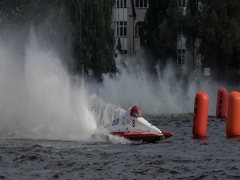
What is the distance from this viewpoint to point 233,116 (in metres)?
30.3

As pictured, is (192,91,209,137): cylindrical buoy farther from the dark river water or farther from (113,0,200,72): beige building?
(113,0,200,72): beige building

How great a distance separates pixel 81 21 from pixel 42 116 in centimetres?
2617

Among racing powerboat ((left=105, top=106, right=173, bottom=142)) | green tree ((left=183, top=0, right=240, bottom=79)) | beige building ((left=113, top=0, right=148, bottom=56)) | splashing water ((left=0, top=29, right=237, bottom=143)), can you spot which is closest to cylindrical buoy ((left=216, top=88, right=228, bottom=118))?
splashing water ((left=0, top=29, right=237, bottom=143))

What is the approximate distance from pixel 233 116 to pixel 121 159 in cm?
734

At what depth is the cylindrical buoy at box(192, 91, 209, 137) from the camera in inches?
1201

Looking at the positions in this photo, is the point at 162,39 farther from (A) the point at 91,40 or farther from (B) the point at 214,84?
A: (A) the point at 91,40

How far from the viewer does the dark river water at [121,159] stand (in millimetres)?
21484

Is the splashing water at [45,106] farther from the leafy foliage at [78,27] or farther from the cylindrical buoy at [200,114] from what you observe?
the leafy foliage at [78,27]

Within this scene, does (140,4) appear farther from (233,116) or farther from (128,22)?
(233,116)

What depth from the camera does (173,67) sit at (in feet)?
241

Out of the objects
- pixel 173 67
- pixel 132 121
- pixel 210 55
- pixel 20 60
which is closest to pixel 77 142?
pixel 132 121

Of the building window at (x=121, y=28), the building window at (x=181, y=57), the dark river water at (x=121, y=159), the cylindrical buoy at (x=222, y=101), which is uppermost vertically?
the building window at (x=121, y=28)

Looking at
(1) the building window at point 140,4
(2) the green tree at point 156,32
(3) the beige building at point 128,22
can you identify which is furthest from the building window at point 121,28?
(2) the green tree at point 156,32

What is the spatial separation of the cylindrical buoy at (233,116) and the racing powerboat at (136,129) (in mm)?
2945
